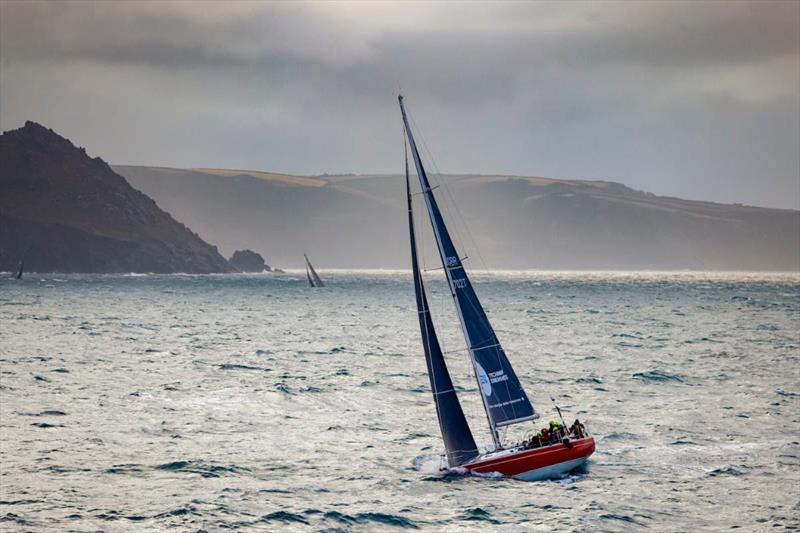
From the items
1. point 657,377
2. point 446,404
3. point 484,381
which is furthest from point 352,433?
point 657,377

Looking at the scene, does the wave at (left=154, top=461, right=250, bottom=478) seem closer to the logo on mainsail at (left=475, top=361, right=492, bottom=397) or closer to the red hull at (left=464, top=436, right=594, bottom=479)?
the red hull at (left=464, top=436, right=594, bottom=479)

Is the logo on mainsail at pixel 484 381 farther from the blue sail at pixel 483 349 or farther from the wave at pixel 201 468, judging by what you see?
the wave at pixel 201 468

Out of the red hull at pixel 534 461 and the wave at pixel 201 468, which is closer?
the red hull at pixel 534 461

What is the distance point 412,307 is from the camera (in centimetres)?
15012

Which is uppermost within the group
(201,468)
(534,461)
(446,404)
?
(446,404)

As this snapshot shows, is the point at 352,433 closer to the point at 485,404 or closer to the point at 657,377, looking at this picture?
the point at 485,404

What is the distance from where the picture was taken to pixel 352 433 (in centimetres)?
3997

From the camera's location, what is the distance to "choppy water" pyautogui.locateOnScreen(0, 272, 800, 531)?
91.6 feet

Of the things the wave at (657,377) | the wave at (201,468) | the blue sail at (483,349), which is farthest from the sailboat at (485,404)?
the wave at (657,377)

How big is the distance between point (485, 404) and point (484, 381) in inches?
29.0

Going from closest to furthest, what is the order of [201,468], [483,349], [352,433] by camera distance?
[483,349], [201,468], [352,433]

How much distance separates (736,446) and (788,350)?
40.6 meters

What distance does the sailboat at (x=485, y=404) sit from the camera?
30.8 meters

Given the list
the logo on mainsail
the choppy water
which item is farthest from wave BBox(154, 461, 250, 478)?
the logo on mainsail
